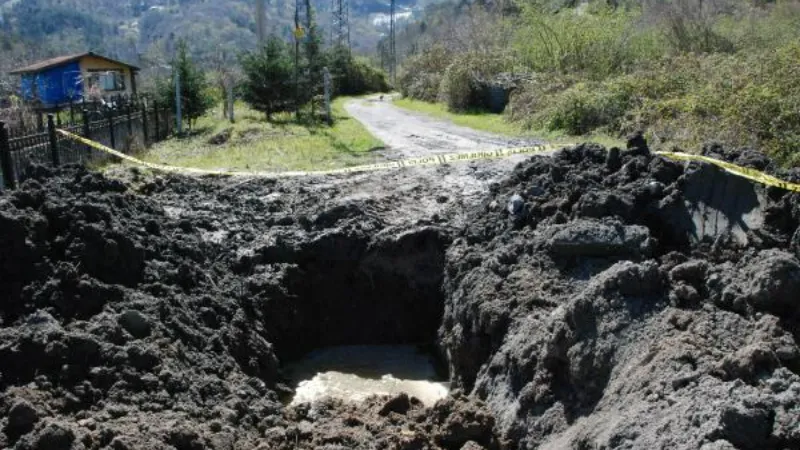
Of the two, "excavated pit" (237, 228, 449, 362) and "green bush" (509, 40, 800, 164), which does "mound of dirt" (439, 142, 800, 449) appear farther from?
"green bush" (509, 40, 800, 164)

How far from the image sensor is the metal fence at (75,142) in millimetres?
11672

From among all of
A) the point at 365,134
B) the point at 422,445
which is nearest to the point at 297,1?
the point at 365,134

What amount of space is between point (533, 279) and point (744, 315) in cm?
236

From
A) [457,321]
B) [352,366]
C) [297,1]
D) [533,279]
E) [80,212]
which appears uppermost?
[297,1]

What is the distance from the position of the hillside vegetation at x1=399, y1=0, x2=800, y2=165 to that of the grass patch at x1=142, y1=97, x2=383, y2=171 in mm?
4929

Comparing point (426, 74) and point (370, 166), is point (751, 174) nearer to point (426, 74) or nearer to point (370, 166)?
point (370, 166)

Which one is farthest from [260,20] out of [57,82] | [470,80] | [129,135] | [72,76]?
[57,82]

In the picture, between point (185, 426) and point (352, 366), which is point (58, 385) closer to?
point (185, 426)

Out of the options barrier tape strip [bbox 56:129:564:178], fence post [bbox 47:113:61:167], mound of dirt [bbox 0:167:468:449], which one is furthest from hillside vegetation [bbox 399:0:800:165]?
fence post [bbox 47:113:61:167]

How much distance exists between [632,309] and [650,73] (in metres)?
12.8

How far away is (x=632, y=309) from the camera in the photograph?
5766 mm

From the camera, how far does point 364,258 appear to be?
9914 millimetres

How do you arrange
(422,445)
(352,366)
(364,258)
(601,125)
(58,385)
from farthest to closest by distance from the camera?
1. (601,125)
2. (364,258)
3. (352,366)
4. (422,445)
5. (58,385)

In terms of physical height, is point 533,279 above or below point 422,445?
above
